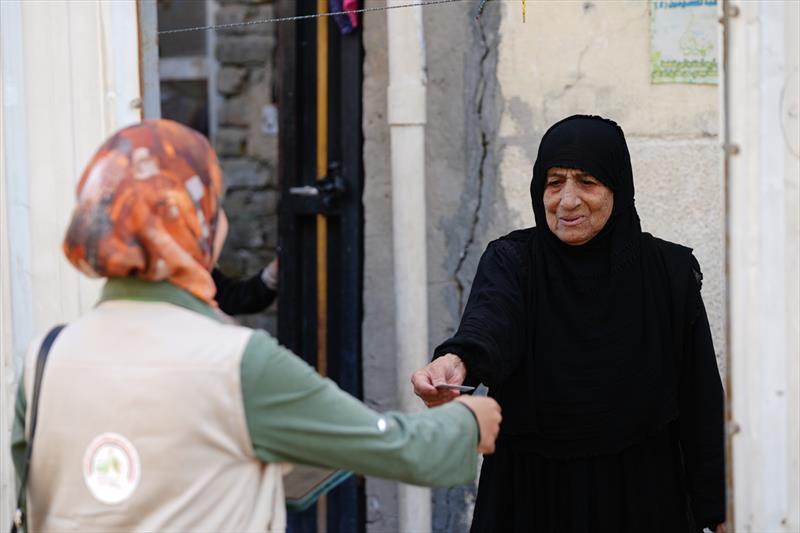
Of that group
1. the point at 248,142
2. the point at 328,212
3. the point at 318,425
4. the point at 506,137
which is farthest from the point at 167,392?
the point at 248,142

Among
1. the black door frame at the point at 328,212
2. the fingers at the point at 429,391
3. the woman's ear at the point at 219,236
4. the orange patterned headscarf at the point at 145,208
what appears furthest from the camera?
the black door frame at the point at 328,212

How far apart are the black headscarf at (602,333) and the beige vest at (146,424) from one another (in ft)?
3.82

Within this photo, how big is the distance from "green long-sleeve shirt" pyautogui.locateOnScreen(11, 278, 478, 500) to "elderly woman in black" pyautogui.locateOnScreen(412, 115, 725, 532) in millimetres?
875

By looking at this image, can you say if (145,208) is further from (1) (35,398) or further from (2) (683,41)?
(2) (683,41)

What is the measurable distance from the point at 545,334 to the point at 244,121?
15.1 ft

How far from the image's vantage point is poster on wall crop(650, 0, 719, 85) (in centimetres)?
378

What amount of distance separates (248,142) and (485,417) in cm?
532

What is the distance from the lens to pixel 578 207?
3.09m

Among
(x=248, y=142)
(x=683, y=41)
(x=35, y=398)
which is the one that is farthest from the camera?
(x=248, y=142)

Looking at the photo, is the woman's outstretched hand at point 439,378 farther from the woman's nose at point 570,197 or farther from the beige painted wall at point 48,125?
the beige painted wall at point 48,125

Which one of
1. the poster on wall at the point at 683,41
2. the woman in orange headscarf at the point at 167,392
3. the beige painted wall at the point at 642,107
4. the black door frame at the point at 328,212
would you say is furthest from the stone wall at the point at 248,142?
the woman in orange headscarf at the point at 167,392

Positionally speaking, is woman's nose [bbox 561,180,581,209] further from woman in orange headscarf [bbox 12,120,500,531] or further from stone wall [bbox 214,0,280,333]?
stone wall [bbox 214,0,280,333]

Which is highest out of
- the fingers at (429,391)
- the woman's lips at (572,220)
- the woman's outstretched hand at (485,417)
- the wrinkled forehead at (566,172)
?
the wrinkled forehead at (566,172)

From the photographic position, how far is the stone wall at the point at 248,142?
23.9 feet
